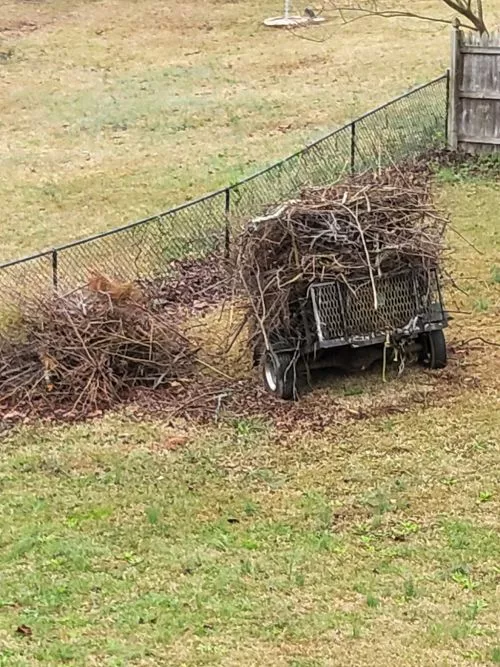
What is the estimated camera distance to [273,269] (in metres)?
→ 8.80

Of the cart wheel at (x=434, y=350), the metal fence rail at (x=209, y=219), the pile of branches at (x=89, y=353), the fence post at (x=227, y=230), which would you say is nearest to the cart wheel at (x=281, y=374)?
the pile of branches at (x=89, y=353)

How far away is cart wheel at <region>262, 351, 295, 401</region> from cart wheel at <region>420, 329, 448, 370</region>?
117cm

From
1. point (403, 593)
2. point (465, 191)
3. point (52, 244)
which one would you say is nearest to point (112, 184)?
point (52, 244)

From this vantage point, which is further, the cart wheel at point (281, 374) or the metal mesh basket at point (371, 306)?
the cart wheel at point (281, 374)

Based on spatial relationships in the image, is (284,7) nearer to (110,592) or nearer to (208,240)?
(208,240)

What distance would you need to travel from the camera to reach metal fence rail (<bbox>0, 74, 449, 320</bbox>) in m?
11.3

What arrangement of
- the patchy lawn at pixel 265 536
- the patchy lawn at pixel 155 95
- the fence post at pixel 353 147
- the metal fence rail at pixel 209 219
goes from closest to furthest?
the patchy lawn at pixel 265 536
the metal fence rail at pixel 209 219
the fence post at pixel 353 147
the patchy lawn at pixel 155 95

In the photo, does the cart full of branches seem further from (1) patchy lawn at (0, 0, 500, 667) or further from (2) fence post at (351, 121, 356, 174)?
(2) fence post at (351, 121, 356, 174)

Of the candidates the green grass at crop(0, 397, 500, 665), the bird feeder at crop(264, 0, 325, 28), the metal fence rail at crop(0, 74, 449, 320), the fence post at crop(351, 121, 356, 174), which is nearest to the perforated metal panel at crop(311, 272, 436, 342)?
the green grass at crop(0, 397, 500, 665)

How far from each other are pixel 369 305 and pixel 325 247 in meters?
0.57

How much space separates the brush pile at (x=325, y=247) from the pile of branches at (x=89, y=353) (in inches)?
38.2

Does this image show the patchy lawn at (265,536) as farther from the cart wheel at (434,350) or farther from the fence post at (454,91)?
the fence post at (454,91)

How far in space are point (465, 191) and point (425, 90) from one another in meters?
3.25

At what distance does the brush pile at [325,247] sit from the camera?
865 centimetres
